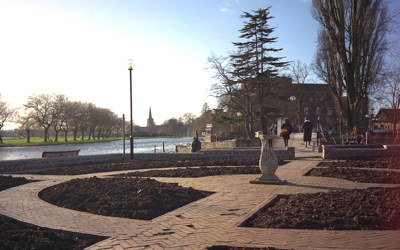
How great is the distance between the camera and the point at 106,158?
19.4 metres

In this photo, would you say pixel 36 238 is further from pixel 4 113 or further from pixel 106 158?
pixel 4 113

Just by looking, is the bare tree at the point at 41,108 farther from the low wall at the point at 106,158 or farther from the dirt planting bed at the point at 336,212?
the dirt planting bed at the point at 336,212

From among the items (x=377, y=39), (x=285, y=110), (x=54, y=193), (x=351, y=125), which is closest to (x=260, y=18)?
(x=377, y=39)

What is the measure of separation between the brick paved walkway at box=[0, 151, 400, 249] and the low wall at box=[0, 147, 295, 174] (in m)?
7.51

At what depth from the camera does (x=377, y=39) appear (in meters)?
30.6

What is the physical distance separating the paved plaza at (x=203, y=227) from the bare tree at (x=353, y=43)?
883 inches

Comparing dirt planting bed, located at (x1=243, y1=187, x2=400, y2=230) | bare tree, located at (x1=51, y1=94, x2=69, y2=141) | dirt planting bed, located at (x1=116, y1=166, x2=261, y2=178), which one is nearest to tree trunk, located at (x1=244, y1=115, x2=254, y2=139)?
dirt planting bed, located at (x1=116, y1=166, x2=261, y2=178)

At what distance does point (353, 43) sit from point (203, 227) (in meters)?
26.7

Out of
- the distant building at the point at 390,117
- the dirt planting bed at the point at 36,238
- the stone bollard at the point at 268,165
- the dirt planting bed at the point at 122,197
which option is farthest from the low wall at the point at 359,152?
the distant building at the point at 390,117

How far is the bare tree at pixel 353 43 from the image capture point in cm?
2834

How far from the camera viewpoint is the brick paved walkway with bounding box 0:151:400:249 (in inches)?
185

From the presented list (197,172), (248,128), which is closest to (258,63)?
(248,128)

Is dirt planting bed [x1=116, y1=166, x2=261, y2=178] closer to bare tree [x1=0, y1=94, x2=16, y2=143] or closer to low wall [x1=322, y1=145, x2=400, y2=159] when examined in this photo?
low wall [x1=322, y1=145, x2=400, y2=159]

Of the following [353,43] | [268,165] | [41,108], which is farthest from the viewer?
[41,108]
